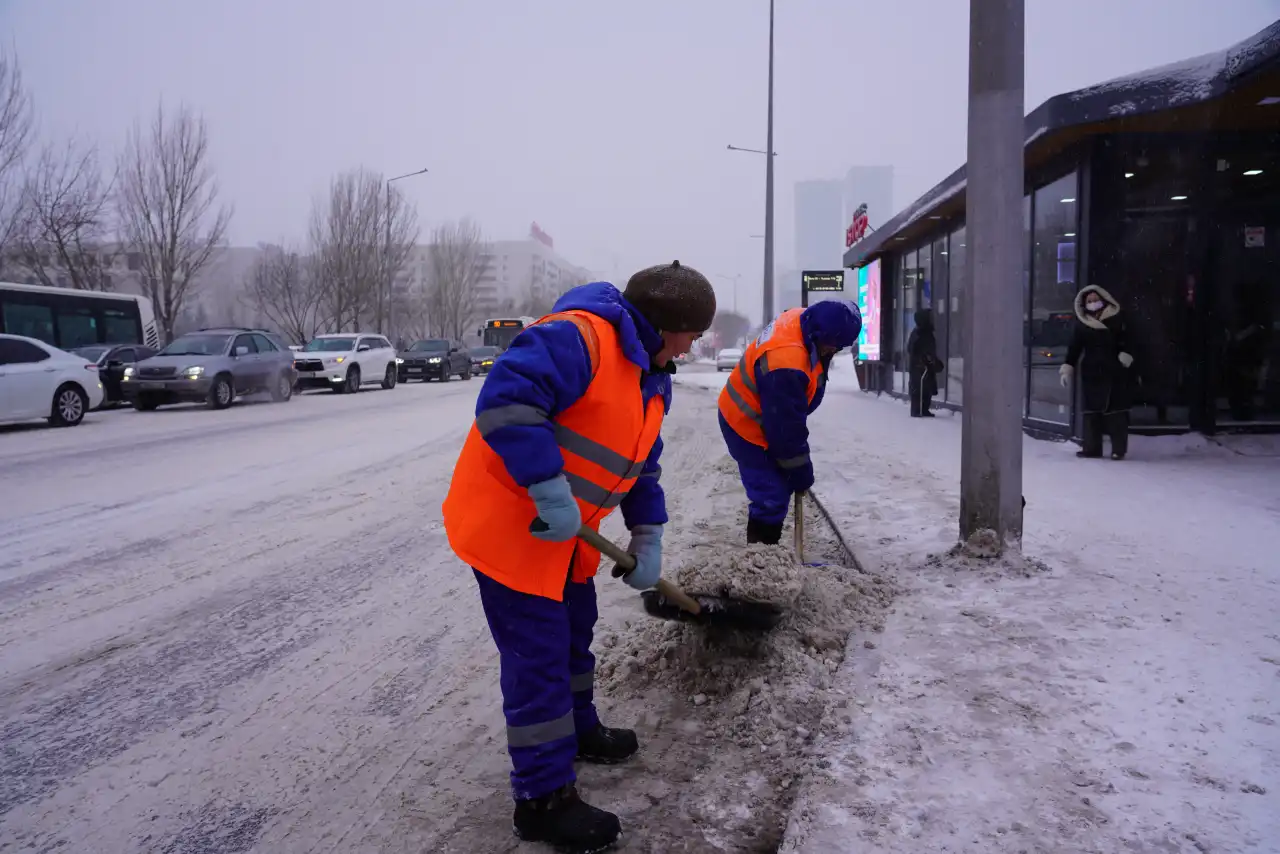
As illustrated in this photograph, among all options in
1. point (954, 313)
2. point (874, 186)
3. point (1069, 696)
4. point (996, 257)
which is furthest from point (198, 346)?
point (874, 186)

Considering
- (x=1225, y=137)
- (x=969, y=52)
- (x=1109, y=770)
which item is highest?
(x=1225, y=137)

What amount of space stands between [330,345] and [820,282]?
14.1 metres

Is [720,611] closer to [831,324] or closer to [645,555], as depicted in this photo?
[645,555]

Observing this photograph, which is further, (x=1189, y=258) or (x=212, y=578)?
(x=1189, y=258)

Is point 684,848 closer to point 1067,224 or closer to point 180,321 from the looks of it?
point 1067,224

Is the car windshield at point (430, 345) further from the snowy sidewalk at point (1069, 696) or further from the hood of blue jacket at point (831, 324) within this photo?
the hood of blue jacket at point (831, 324)

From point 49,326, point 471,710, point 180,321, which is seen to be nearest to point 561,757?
point 471,710

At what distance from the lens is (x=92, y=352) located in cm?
1941

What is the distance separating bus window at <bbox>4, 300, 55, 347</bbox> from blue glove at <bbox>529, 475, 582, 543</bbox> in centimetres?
1984

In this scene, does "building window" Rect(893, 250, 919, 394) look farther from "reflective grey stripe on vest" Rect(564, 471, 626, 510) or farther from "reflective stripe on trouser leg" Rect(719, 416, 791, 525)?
"reflective grey stripe on vest" Rect(564, 471, 626, 510)

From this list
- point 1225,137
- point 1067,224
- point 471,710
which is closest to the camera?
point 471,710

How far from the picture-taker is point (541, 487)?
2172 millimetres

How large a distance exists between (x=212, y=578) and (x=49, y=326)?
18.1 m

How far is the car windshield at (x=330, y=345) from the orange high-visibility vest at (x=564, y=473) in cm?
2341
